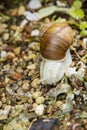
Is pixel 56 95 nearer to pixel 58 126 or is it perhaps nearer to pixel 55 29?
pixel 58 126

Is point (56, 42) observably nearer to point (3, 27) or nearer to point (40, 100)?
point (40, 100)

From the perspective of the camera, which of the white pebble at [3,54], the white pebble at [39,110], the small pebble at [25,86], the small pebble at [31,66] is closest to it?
the white pebble at [39,110]

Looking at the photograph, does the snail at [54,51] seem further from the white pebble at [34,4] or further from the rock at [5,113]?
the white pebble at [34,4]

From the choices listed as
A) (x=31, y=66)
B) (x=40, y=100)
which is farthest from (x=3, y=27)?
(x=40, y=100)

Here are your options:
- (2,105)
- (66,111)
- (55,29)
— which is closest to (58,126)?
(66,111)

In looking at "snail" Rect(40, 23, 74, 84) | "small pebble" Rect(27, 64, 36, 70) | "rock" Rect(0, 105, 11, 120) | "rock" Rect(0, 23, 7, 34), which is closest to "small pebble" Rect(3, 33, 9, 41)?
"rock" Rect(0, 23, 7, 34)

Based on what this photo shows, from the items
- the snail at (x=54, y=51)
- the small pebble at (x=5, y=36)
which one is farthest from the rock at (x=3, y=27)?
the snail at (x=54, y=51)

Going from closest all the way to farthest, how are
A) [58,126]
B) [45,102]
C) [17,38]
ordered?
[58,126] < [45,102] < [17,38]

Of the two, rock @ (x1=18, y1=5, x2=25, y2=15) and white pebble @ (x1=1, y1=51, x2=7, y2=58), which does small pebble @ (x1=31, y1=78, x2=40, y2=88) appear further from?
rock @ (x1=18, y1=5, x2=25, y2=15)
